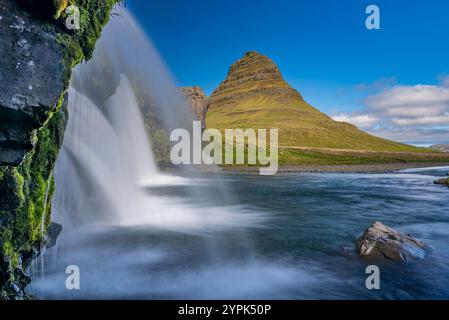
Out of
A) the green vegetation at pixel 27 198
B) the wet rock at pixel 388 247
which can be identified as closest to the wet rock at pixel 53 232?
the green vegetation at pixel 27 198

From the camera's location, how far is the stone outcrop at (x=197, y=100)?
11847 centimetres

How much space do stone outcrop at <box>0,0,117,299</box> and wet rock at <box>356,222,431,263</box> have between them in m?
17.2

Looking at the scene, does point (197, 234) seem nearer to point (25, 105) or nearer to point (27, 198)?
point (27, 198)

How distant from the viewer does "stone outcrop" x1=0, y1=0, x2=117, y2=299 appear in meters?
10.0

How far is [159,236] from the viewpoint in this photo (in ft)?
74.9

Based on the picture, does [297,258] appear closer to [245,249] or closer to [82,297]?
[245,249]

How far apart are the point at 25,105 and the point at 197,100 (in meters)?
114

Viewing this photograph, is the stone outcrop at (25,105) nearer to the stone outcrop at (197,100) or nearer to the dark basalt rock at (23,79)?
the dark basalt rock at (23,79)

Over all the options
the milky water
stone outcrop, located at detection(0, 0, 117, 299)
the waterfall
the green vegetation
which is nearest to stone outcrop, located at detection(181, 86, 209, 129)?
the waterfall

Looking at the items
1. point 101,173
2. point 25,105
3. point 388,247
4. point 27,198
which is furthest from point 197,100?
point 25,105

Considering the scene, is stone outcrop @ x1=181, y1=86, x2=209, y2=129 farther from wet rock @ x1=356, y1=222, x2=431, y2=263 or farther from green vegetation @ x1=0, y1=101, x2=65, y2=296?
green vegetation @ x1=0, y1=101, x2=65, y2=296

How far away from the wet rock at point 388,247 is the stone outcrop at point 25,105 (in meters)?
17.2

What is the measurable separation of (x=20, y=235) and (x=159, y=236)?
11784mm
